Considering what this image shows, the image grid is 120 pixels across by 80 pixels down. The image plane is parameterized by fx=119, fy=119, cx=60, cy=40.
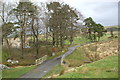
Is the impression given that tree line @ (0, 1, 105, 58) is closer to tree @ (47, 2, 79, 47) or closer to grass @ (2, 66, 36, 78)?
tree @ (47, 2, 79, 47)

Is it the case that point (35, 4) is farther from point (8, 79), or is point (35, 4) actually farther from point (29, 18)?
point (8, 79)

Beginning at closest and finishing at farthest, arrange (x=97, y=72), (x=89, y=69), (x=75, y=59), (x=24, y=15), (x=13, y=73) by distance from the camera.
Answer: (x=97, y=72), (x=89, y=69), (x=13, y=73), (x=75, y=59), (x=24, y=15)

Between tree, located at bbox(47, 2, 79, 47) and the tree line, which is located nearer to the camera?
the tree line

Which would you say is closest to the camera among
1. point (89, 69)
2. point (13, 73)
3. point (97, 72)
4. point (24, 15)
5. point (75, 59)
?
point (97, 72)

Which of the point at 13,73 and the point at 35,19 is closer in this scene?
the point at 13,73

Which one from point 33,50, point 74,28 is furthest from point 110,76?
point 74,28

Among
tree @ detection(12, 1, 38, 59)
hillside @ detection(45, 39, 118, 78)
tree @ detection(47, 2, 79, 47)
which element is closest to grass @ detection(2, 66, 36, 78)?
hillside @ detection(45, 39, 118, 78)

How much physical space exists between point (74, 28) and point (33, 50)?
1213 cm

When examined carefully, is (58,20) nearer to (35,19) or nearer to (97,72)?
(35,19)

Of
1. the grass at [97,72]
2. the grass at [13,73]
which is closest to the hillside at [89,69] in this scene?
the grass at [97,72]

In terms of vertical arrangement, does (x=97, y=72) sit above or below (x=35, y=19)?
below

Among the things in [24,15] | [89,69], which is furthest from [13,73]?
[24,15]

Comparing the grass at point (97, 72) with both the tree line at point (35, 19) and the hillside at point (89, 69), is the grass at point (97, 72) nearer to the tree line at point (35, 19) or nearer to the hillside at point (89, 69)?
the hillside at point (89, 69)

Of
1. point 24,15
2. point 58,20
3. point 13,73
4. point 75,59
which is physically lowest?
point 13,73
